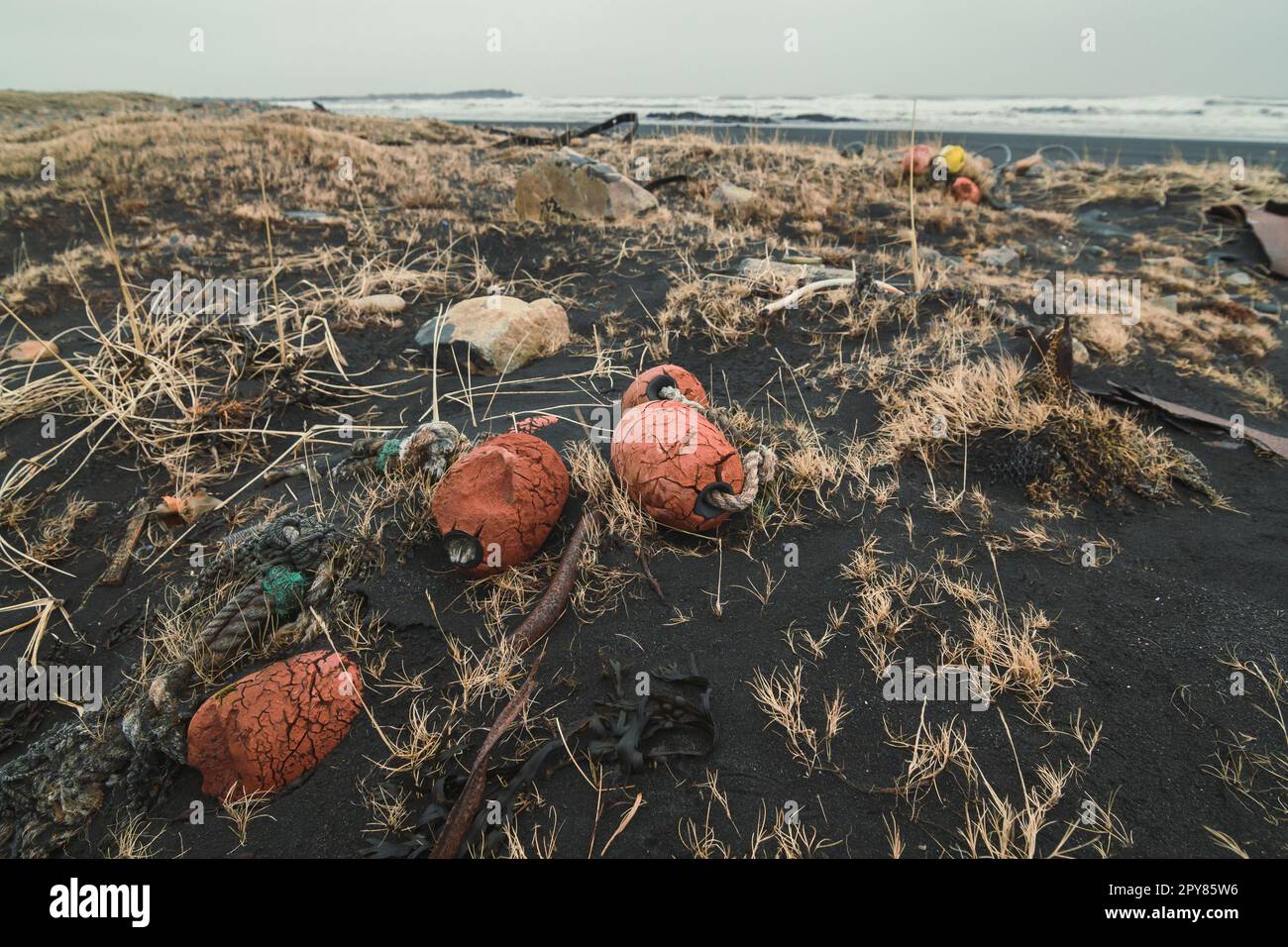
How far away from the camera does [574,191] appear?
781 cm

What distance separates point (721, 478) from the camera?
2672 mm

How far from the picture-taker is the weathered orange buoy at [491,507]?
254 cm

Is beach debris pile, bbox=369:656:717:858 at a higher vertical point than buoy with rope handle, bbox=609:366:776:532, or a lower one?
lower

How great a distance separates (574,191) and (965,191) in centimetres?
634

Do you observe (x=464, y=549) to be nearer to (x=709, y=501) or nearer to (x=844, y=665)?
(x=709, y=501)

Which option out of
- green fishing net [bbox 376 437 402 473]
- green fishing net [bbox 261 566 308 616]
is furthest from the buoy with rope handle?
green fishing net [bbox 261 566 308 616]

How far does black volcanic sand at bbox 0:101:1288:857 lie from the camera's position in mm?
1812

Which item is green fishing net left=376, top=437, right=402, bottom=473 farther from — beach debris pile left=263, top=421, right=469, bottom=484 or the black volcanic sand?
the black volcanic sand

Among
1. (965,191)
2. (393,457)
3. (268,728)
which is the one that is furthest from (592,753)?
(965,191)

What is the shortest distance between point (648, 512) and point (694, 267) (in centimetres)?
421

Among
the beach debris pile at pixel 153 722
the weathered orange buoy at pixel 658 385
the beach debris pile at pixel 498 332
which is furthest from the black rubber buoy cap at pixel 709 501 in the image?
the beach debris pile at pixel 498 332

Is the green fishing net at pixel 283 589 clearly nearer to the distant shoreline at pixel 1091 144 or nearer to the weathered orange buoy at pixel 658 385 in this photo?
the weathered orange buoy at pixel 658 385

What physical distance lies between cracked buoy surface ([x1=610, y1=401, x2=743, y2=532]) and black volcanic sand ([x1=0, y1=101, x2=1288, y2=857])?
233 millimetres
